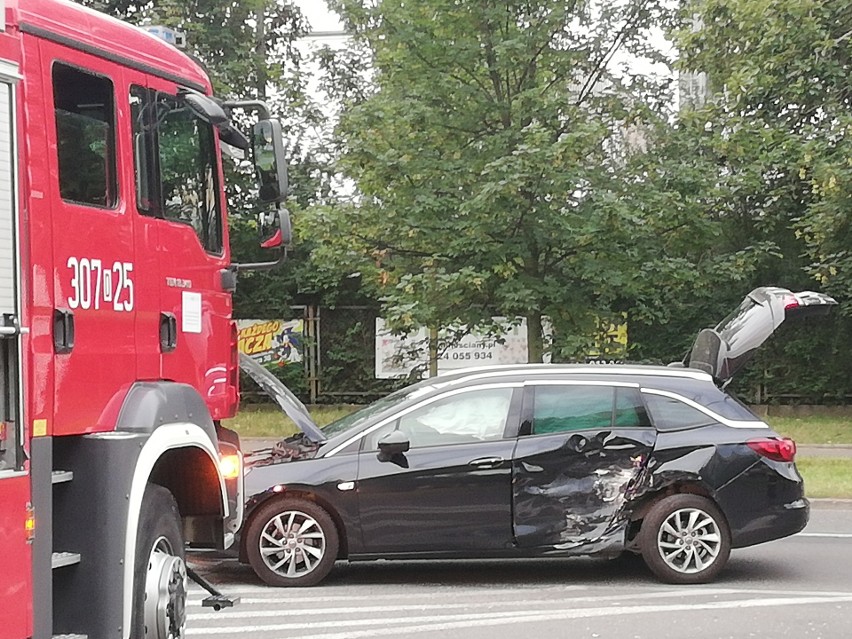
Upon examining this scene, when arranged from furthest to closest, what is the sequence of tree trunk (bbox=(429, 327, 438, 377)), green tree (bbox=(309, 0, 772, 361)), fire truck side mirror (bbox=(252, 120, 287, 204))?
tree trunk (bbox=(429, 327, 438, 377)), green tree (bbox=(309, 0, 772, 361)), fire truck side mirror (bbox=(252, 120, 287, 204))

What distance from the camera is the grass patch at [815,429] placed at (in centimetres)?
1809

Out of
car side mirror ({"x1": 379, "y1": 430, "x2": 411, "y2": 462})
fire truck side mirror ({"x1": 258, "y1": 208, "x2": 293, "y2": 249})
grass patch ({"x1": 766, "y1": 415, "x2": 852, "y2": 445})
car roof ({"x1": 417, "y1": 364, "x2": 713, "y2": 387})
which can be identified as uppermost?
fire truck side mirror ({"x1": 258, "y1": 208, "x2": 293, "y2": 249})

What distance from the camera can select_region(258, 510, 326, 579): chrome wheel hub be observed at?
8195mm

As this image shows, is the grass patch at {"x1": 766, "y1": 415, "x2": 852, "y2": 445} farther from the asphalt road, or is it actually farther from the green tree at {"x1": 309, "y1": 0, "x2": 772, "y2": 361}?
the asphalt road

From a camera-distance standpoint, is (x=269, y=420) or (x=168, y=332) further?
(x=269, y=420)

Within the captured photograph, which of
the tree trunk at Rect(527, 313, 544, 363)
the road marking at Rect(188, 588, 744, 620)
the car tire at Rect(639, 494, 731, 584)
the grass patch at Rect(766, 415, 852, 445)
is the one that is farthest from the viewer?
the grass patch at Rect(766, 415, 852, 445)

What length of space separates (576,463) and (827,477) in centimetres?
674

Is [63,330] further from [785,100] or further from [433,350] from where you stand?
[785,100]

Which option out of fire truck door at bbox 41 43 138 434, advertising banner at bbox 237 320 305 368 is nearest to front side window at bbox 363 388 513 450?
fire truck door at bbox 41 43 138 434

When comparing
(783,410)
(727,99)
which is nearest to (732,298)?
(783,410)

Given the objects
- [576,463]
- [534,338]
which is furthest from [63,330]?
[534,338]

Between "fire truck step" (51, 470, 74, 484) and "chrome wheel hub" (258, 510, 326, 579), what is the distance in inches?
145

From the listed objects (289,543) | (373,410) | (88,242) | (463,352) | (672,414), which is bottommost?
(289,543)

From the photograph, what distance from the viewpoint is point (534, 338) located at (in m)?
16.8
